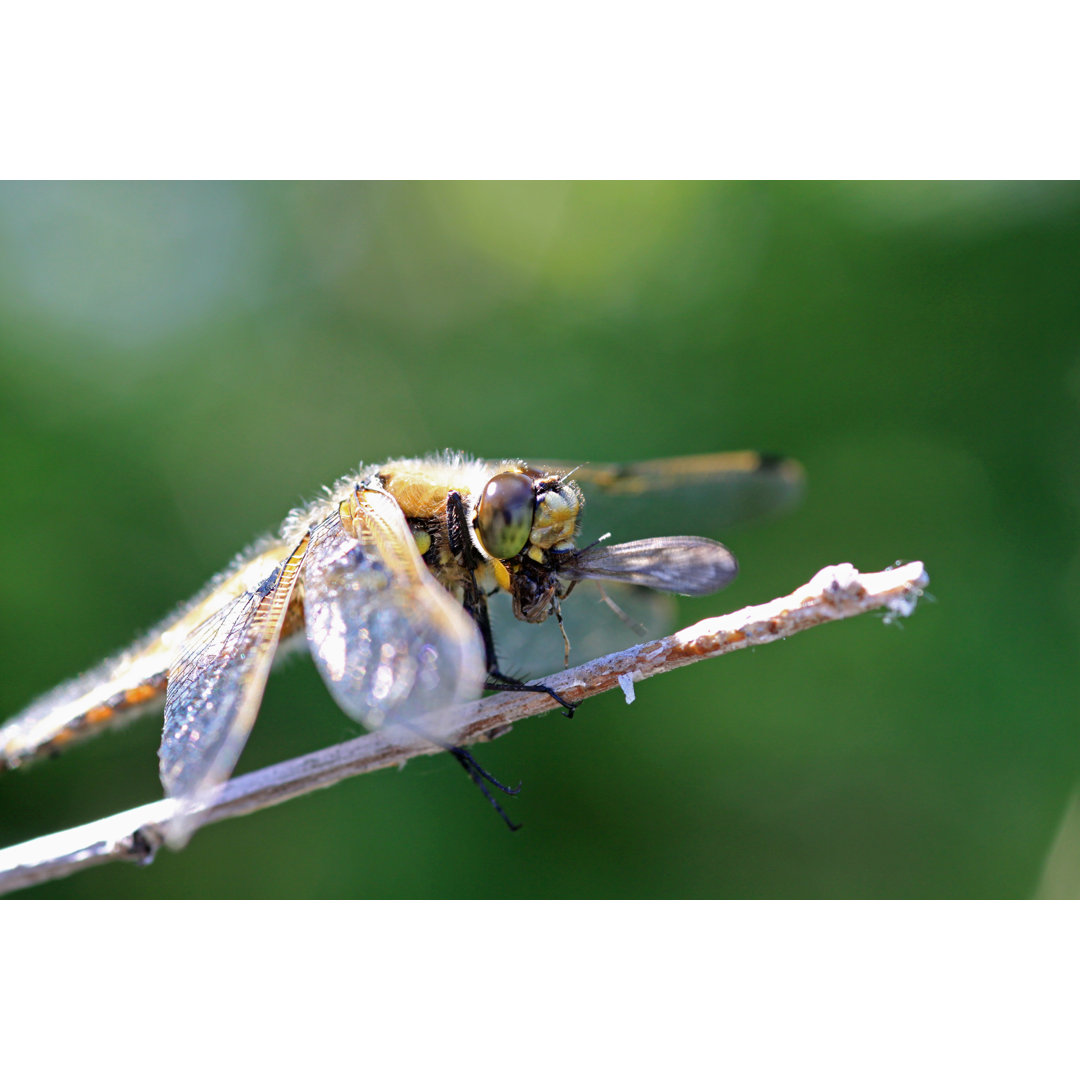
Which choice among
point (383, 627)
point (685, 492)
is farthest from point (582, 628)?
point (383, 627)

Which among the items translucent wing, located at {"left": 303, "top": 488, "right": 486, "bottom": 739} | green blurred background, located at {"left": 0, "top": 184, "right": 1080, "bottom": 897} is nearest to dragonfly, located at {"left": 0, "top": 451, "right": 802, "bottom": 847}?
translucent wing, located at {"left": 303, "top": 488, "right": 486, "bottom": 739}

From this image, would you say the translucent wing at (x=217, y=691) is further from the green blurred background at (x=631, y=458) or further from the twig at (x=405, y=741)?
the green blurred background at (x=631, y=458)

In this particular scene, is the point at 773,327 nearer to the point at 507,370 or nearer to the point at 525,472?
the point at 507,370

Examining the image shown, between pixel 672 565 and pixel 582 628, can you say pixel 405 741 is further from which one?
pixel 582 628

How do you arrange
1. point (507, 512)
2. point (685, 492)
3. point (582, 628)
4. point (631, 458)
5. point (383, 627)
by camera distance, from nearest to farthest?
1. point (383, 627)
2. point (507, 512)
3. point (582, 628)
4. point (685, 492)
5. point (631, 458)

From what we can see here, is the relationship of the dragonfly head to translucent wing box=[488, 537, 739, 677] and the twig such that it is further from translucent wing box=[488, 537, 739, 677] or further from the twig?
the twig
